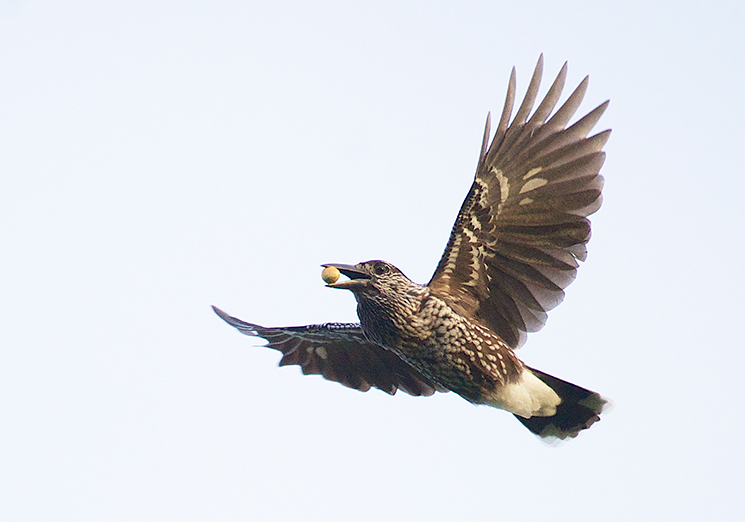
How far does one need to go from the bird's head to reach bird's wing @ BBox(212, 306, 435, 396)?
0.97 metres

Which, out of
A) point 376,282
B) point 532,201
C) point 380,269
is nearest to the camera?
point 532,201

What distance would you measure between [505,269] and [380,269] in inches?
36.6

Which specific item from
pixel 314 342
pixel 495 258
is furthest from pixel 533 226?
pixel 314 342

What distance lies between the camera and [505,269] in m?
7.41

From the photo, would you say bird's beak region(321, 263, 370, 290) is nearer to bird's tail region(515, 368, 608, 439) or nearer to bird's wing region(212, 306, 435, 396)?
bird's wing region(212, 306, 435, 396)

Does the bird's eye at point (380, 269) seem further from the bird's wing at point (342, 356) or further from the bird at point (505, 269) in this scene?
the bird's wing at point (342, 356)

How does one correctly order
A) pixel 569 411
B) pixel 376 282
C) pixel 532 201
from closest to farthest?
1. pixel 532 201
2. pixel 376 282
3. pixel 569 411

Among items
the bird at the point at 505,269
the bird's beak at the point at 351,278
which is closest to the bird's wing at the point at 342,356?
the bird's beak at the point at 351,278

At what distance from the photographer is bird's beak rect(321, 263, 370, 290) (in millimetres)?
7273

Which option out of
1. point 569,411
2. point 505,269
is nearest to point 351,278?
point 505,269

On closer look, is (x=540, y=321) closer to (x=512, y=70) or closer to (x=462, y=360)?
(x=462, y=360)

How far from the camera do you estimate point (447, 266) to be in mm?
7348

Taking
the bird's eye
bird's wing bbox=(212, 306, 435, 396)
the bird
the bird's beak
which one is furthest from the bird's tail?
the bird's beak

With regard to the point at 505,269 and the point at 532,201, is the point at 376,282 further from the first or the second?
the point at 532,201
